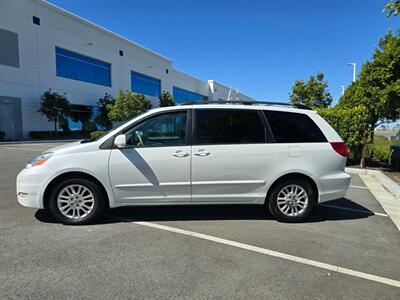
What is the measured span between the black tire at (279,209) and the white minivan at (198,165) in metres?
0.02

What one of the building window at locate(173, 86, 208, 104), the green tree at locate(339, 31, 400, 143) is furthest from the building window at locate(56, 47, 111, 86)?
the green tree at locate(339, 31, 400, 143)

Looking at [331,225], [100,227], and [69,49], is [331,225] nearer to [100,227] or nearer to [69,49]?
[100,227]

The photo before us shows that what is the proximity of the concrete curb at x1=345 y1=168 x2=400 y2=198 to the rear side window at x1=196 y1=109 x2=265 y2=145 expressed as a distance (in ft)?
14.4

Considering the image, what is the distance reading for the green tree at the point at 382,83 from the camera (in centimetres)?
902

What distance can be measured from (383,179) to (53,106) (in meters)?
29.4

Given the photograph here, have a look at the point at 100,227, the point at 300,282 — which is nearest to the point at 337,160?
the point at 300,282

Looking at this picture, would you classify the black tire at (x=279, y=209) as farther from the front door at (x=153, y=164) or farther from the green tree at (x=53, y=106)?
the green tree at (x=53, y=106)

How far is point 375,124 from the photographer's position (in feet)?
35.6

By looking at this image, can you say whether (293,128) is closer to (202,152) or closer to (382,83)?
(202,152)

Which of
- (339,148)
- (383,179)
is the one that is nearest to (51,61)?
(383,179)

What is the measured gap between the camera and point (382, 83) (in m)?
9.35

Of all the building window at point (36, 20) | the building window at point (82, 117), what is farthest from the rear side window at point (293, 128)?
the building window at point (82, 117)

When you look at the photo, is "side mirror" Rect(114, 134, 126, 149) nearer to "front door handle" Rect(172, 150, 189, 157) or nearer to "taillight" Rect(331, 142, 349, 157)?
"front door handle" Rect(172, 150, 189, 157)

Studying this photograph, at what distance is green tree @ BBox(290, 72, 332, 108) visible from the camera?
2533 cm
